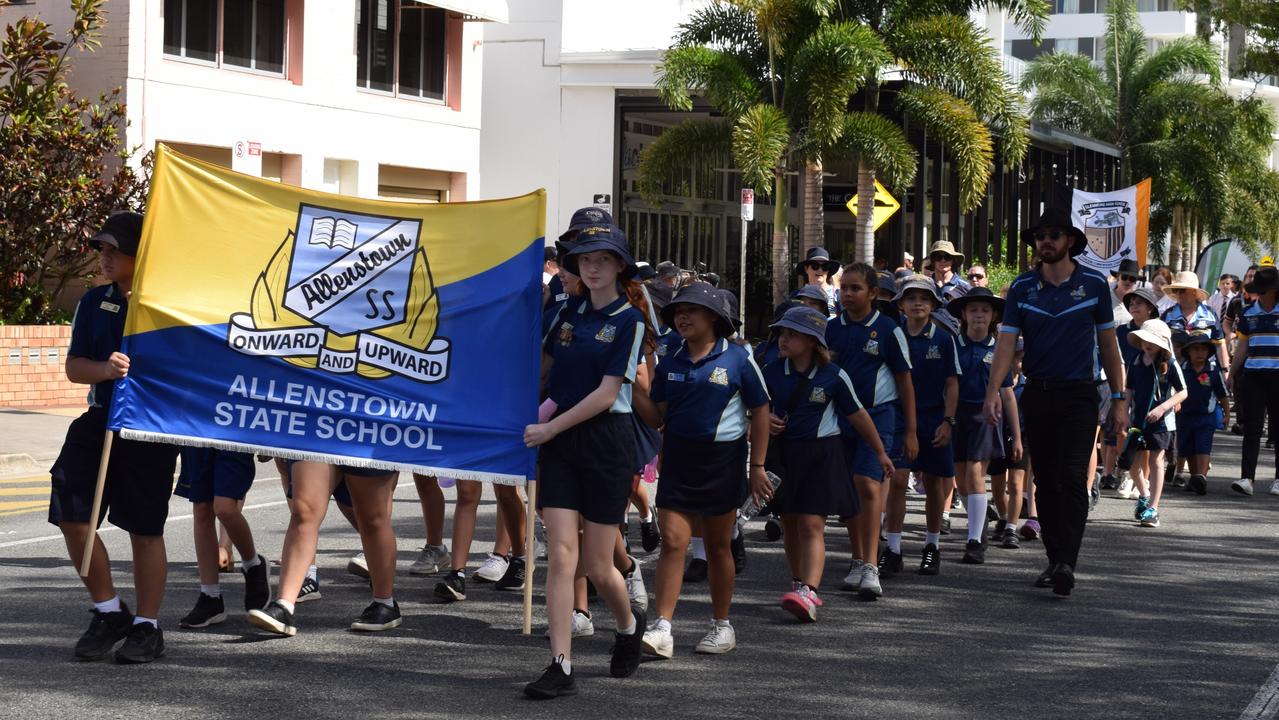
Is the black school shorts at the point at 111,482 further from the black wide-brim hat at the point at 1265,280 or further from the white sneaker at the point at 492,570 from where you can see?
the black wide-brim hat at the point at 1265,280

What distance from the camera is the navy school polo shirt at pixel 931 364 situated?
33.9 ft

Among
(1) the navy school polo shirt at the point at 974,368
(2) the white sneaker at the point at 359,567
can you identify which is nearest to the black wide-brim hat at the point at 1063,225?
(1) the navy school polo shirt at the point at 974,368

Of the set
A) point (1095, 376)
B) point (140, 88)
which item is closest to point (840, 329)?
point (1095, 376)

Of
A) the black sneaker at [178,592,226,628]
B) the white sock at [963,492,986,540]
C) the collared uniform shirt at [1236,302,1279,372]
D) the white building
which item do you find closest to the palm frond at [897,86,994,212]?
the white building

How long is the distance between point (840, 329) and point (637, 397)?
248 cm

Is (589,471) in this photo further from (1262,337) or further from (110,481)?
(1262,337)

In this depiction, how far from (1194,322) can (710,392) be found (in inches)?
399

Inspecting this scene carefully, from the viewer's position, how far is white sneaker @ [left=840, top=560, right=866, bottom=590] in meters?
9.38

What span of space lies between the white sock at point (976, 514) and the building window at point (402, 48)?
20886mm

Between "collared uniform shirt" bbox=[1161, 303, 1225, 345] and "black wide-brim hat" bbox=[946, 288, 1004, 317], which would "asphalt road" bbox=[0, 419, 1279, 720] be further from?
"collared uniform shirt" bbox=[1161, 303, 1225, 345]

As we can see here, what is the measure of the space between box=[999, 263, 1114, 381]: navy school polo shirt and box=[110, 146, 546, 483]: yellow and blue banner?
3528 mm

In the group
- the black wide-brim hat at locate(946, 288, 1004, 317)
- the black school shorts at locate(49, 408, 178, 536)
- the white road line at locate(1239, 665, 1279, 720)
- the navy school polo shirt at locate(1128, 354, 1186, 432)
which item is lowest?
the white road line at locate(1239, 665, 1279, 720)

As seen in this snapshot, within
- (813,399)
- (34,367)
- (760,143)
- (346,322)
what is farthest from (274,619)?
(760,143)

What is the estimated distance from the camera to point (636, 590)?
8.19m
